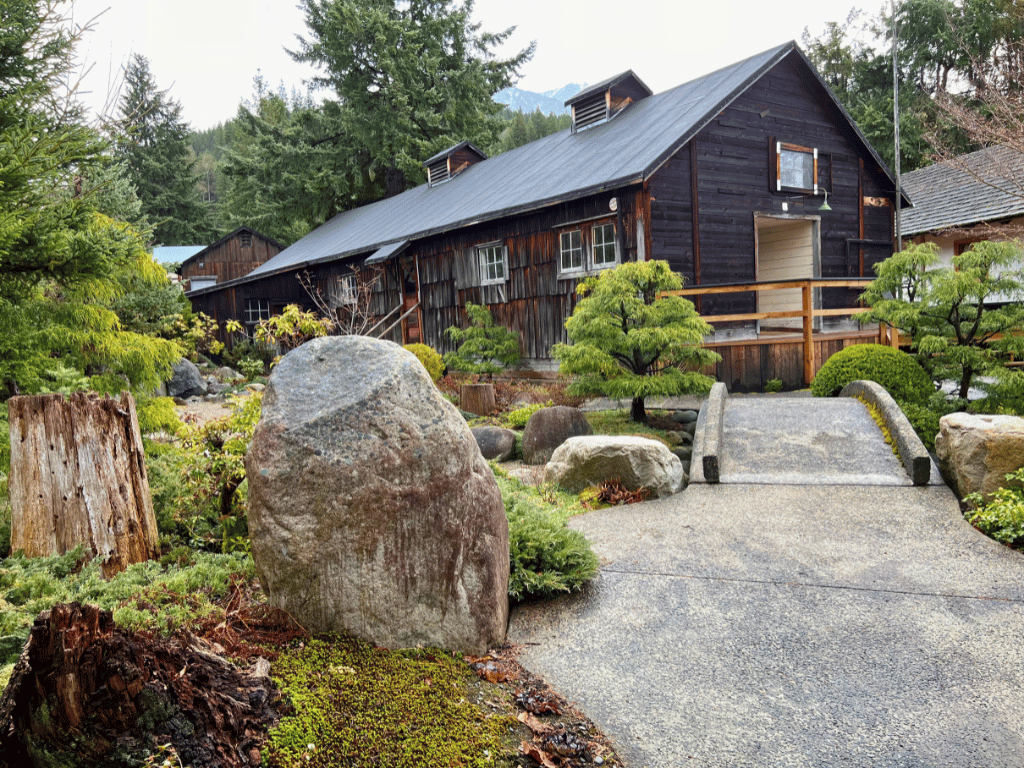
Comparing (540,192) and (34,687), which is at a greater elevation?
(540,192)

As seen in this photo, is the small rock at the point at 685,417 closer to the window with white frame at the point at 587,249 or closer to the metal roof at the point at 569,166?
the window with white frame at the point at 587,249

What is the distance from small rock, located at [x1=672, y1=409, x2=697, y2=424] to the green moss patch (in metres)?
7.11

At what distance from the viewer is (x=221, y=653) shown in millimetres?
2848

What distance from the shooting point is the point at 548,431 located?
8.52m

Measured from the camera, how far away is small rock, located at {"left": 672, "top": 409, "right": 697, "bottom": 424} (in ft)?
32.1

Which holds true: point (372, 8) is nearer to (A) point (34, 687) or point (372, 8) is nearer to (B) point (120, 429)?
(B) point (120, 429)

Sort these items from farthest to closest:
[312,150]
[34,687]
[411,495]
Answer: [312,150] < [411,495] < [34,687]

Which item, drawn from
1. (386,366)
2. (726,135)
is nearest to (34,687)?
(386,366)

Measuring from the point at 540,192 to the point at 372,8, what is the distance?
19.9 metres

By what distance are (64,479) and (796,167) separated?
48.2ft

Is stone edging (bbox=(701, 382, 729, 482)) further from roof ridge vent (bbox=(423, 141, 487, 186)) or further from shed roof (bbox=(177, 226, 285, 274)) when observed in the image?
shed roof (bbox=(177, 226, 285, 274))

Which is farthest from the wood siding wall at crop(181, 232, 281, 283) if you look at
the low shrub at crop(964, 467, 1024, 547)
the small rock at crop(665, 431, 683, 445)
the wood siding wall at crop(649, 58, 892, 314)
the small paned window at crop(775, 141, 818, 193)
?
the low shrub at crop(964, 467, 1024, 547)

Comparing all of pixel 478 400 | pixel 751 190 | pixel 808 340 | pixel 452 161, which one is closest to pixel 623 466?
pixel 478 400

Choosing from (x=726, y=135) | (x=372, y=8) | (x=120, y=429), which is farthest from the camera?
(x=372, y=8)
